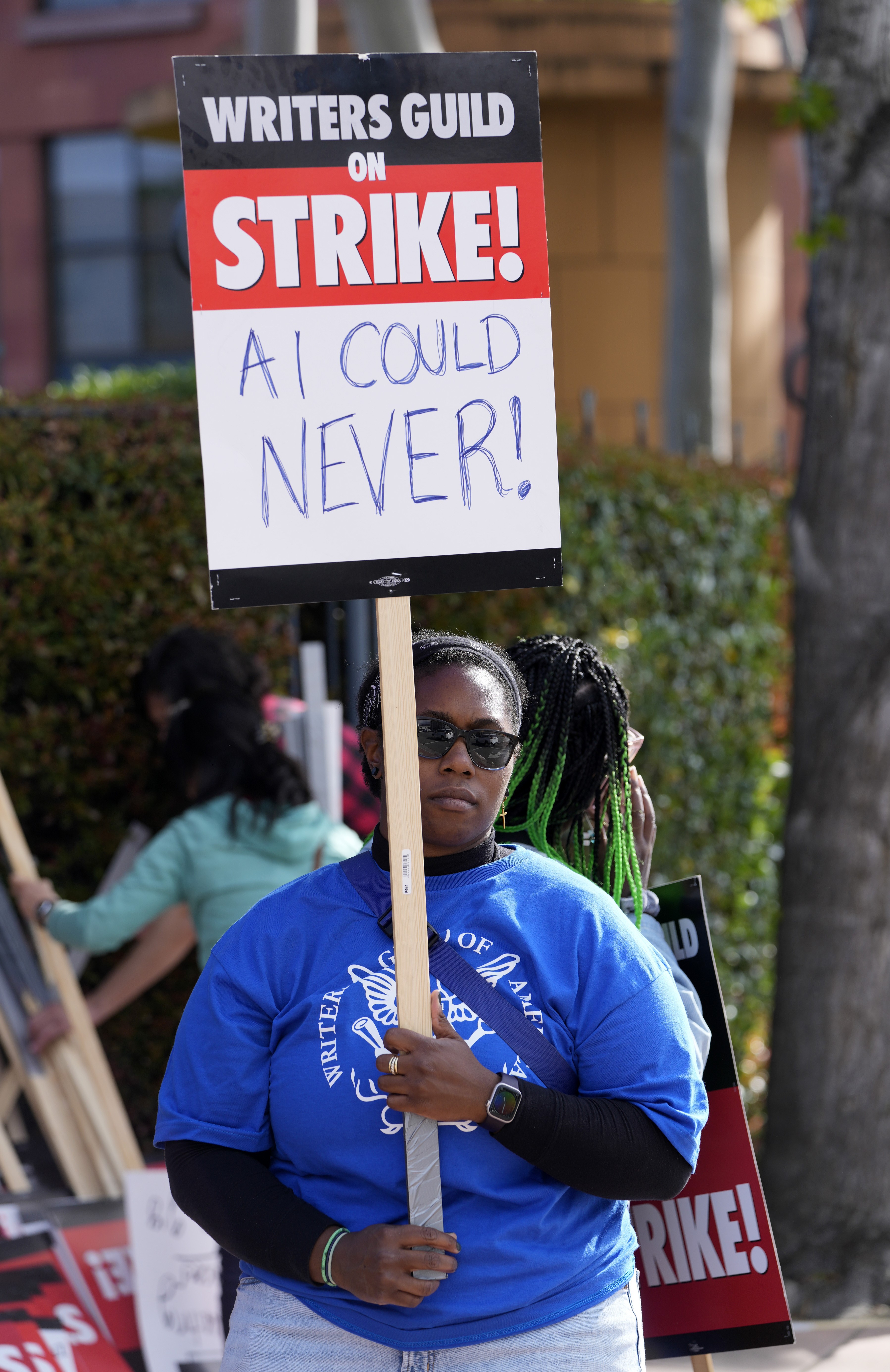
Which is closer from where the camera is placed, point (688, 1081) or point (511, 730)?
point (688, 1081)

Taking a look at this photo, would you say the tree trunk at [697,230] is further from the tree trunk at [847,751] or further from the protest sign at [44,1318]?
the protest sign at [44,1318]

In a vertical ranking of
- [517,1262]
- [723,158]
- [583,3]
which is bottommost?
[517,1262]

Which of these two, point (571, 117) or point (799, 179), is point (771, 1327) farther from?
point (799, 179)

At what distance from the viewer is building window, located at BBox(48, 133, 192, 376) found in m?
16.9

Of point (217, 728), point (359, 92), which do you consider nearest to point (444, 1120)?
point (359, 92)

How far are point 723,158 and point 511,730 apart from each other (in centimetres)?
1267

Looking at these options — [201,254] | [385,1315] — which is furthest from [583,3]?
[385,1315]

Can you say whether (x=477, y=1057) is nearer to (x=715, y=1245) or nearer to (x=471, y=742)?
(x=471, y=742)

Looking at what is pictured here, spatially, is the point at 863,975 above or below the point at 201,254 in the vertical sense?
below

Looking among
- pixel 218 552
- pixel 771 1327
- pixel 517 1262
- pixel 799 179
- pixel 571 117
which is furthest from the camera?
pixel 799 179

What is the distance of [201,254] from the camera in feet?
6.89

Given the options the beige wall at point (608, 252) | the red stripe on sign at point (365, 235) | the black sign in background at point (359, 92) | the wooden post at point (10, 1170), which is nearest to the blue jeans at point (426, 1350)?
the red stripe on sign at point (365, 235)

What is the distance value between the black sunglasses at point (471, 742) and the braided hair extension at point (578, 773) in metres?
0.45

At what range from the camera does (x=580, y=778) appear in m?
2.60
